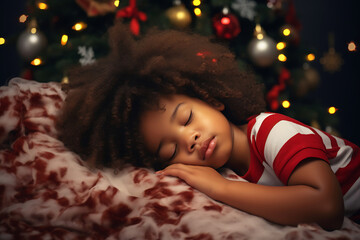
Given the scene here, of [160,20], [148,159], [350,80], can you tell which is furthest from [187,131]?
[350,80]

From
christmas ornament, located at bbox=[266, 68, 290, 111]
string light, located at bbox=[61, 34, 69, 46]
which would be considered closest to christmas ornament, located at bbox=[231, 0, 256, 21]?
christmas ornament, located at bbox=[266, 68, 290, 111]

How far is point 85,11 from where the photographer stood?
184 centimetres

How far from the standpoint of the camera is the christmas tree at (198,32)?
1745 mm

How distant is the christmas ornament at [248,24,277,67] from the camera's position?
177 cm

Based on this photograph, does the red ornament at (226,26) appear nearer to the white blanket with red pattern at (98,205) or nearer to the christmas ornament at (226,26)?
the christmas ornament at (226,26)

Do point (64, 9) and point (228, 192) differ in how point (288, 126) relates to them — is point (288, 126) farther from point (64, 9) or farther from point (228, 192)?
point (64, 9)

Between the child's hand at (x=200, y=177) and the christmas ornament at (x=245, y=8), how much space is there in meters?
1.29

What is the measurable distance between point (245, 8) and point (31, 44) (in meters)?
1.34

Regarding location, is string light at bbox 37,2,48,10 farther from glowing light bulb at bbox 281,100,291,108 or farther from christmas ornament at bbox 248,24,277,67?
glowing light bulb at bbox 281,100,291,108

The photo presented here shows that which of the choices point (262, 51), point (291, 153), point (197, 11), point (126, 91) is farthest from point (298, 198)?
point (197, 11)

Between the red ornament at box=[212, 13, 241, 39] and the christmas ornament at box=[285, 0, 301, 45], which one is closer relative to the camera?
the red ornament at box=[212, 13, 241, 39]

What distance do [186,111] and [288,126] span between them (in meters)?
0.33

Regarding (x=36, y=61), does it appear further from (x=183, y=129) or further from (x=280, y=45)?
(x=280, y=45)

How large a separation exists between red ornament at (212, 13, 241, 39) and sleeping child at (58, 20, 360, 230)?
1.90 ft
